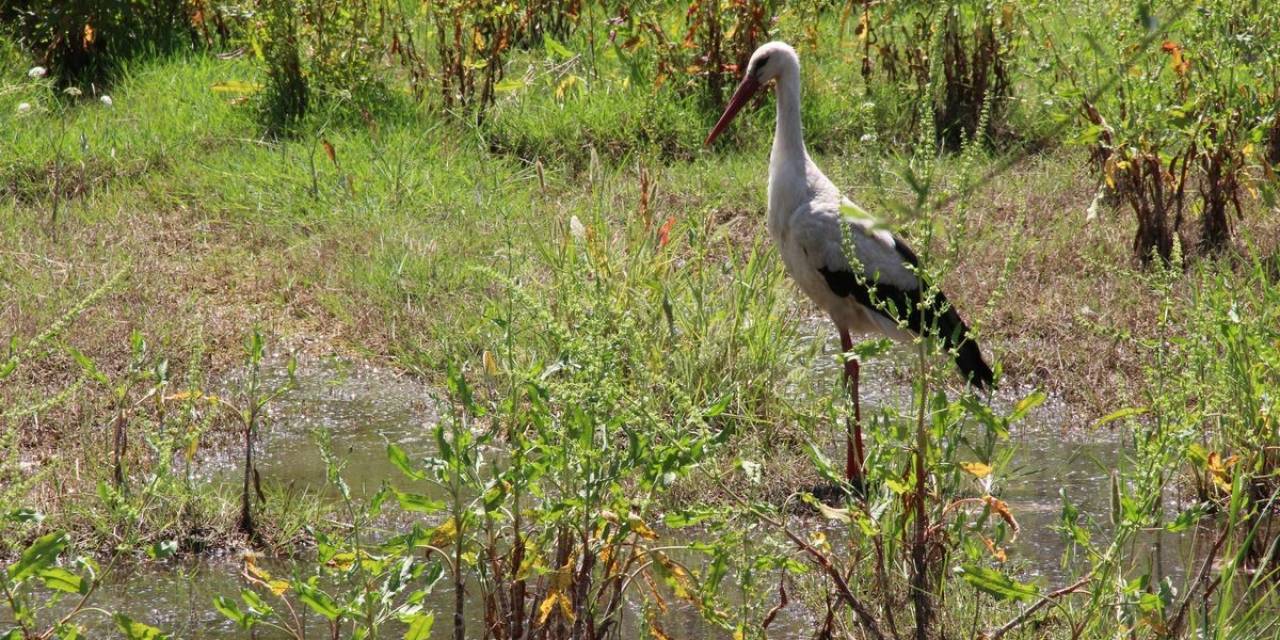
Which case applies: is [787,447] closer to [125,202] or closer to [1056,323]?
[1056,323]

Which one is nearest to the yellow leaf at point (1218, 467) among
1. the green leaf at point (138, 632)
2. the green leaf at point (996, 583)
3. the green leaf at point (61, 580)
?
the green leaf at point (996, 583)

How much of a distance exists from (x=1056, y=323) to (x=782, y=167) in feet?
4.07

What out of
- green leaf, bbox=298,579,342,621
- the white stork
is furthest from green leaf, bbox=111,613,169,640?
the white stork

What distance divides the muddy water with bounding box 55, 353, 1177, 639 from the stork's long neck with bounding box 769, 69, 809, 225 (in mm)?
665

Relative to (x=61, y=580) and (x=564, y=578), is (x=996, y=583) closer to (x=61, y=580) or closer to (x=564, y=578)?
(x=564, y=578)

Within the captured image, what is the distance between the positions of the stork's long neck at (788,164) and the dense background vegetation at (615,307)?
0.29m

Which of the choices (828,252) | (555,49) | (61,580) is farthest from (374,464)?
(555,49)

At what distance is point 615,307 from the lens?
3314 millimetres

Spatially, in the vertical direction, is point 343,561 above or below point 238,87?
above

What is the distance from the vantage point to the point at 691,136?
287 inches

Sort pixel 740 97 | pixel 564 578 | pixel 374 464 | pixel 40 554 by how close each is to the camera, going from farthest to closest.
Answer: pixel 740 97, pixel 374 464, pixel 564 578, pixel 40 554

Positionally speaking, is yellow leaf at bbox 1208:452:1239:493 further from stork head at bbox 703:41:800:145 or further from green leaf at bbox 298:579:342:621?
stork head at bbox 703:41:800:145

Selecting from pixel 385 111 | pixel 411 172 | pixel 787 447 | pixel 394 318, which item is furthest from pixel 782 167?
pixel 385 111

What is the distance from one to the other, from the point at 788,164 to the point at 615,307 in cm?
203
